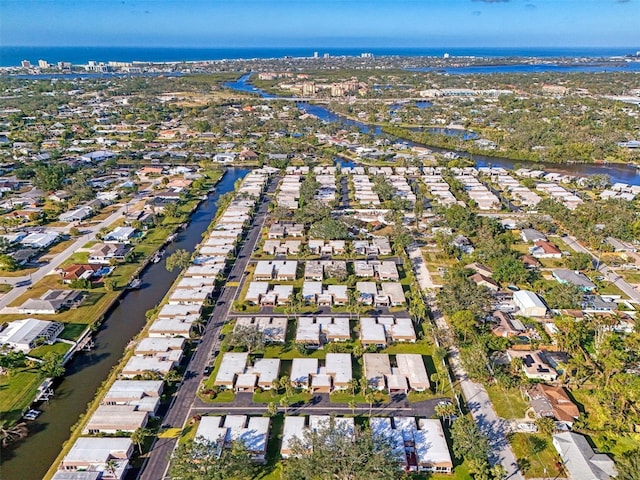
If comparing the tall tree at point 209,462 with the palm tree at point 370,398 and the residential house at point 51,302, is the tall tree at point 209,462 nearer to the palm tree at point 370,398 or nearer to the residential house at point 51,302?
the palm tree at point 370,398

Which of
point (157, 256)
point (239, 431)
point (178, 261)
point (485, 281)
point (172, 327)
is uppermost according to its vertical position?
point (178, 261)

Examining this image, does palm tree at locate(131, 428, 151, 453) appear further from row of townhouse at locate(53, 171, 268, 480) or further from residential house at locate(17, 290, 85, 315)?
residential house at locate(17, 290, 85, 315)

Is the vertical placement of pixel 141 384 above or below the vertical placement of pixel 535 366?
above

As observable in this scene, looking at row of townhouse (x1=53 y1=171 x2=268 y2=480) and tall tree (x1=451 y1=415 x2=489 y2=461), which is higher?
tall tree (x1=451 y1=415 x2=489 y2=461)

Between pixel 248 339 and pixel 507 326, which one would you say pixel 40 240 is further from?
pixel 507 326

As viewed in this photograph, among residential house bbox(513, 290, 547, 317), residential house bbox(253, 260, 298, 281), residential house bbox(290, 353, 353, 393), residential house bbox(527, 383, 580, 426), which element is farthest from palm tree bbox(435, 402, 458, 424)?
residential house bbox(253, 260, 298, 281)

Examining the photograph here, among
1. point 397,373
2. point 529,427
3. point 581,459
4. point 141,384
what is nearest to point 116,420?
point 141,384
